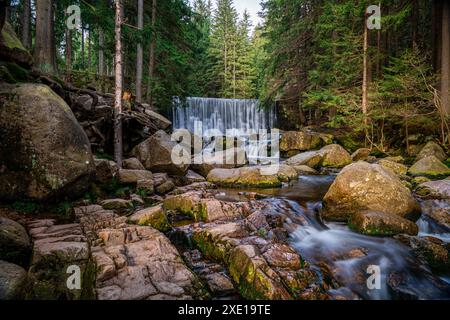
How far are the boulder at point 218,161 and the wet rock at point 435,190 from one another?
654 centimetres

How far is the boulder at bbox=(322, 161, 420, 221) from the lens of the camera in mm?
5750

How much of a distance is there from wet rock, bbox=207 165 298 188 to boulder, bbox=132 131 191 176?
1232 mm

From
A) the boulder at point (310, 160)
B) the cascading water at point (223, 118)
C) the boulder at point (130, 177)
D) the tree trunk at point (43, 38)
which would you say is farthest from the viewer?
the cascading water at point (223, 118)

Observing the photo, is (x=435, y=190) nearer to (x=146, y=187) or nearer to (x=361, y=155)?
(x=361, y=155)

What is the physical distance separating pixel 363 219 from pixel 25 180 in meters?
6.79

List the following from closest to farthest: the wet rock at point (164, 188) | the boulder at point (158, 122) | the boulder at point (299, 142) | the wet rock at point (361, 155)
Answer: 1. the wet rock at point (164, 188)
2. the boulder at point (158, 122)
3. the wet rock at point (361, 155)
4. the boulder at point (299, 142)

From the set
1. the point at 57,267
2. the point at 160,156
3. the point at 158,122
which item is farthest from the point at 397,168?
the point at 57,267

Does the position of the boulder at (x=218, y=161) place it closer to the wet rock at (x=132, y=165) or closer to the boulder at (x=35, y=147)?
the wet rock at (x=132, y=165)

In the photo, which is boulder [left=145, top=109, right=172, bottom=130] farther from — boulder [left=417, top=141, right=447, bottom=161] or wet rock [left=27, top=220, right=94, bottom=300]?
boulder [left=417, top=141, right=447, bottom=161]

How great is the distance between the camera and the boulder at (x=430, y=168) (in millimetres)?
8992

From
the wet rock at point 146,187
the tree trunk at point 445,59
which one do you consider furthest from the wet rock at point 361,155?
the wet rock at point 146,187

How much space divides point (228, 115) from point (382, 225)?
19.1 m

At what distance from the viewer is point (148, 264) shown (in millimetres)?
3555
